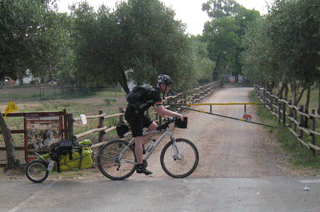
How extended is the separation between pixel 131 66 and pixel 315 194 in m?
10.8

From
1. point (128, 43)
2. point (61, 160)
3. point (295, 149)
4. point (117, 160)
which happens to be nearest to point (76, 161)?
point (61, 160)

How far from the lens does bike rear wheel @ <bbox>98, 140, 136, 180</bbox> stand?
259 inches

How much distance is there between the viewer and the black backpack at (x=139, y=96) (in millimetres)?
6168

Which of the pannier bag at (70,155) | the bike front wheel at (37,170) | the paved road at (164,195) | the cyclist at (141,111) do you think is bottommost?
→ the paved road at (164,195)

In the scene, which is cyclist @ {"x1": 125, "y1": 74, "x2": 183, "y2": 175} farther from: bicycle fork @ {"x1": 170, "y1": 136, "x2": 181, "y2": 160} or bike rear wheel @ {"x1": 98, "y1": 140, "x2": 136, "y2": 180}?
bicycle fork @ {"x1": 170, "y1": 136, "x2": 181, "y2": 160}

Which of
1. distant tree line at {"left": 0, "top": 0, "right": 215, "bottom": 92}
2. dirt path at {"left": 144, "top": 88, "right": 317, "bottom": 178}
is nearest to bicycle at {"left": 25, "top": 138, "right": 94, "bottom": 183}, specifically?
dirt path at {"left": 144, "top": 88, "right": 317, "bottom": 178}

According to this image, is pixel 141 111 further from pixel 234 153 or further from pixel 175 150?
pixel 234 153

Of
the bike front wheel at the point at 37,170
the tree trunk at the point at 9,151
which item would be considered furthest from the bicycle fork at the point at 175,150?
the tree trunk at the point at 9,151

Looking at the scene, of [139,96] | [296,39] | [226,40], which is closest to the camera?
[139,96]

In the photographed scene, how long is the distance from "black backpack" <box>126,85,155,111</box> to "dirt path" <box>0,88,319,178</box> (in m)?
1.56

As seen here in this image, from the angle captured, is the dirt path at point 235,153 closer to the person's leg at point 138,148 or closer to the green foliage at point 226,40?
the person's leg at point 138,148

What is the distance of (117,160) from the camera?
6.61 metres

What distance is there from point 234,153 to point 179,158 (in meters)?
3.78

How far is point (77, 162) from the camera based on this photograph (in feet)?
22.5
